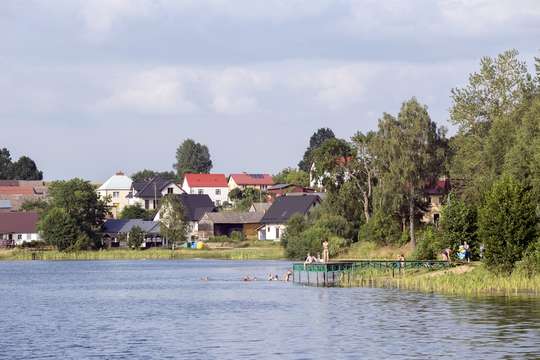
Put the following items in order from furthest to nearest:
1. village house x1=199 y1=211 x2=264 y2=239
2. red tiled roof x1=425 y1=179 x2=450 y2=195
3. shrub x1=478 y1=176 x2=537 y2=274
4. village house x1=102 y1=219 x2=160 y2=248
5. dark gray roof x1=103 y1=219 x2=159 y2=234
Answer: village house x1=199 y1=211 x2=264 y2=239 → dark gray roof x1=103 y1=219 x2=159 y2=234 → village house x1=102 y1=219 x2=160 y2=248 → red tiled roof x1=425 y1=179 x2=450 y2=195 → shrub x1=478 y1=176 x2=537 y2=274

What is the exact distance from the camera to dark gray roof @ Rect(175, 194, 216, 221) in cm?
18912

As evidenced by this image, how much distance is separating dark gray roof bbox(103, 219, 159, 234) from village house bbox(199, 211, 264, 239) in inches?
322

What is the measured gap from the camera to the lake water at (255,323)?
4816 centimetres

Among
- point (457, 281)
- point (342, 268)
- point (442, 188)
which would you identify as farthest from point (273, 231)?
point (457, 281)

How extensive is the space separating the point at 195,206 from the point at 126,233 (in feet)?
66.4

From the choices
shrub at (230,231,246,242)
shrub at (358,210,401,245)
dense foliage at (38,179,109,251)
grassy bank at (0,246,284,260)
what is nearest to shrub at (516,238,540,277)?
shrub at (358,210,401,245)

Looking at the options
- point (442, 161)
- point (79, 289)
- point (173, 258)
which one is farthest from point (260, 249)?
point (79, 289)

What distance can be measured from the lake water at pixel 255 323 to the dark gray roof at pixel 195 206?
92410 mm

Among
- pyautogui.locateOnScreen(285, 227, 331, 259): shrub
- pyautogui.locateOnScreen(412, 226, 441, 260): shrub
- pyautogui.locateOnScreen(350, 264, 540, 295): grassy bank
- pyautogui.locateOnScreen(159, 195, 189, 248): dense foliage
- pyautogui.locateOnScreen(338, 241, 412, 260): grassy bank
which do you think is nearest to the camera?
pyautogui.locateOnScreen(350, 264, 540, 295): grassy bank

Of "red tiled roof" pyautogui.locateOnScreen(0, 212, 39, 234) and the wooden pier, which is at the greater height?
"red tiled roof" pyautogui.locateOnScreen(0, 212, 39, 234)

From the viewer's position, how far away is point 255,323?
198ft

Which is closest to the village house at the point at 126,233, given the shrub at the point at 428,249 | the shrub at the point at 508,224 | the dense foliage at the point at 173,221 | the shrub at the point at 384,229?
the dense foliage at the point at 173,221

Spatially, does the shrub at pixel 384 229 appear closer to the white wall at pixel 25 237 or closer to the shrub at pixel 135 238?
the shrub at pixel 135 238

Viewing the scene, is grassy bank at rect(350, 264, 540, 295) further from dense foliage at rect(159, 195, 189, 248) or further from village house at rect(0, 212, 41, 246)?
village house at rect(0, 212, 41, 246)
